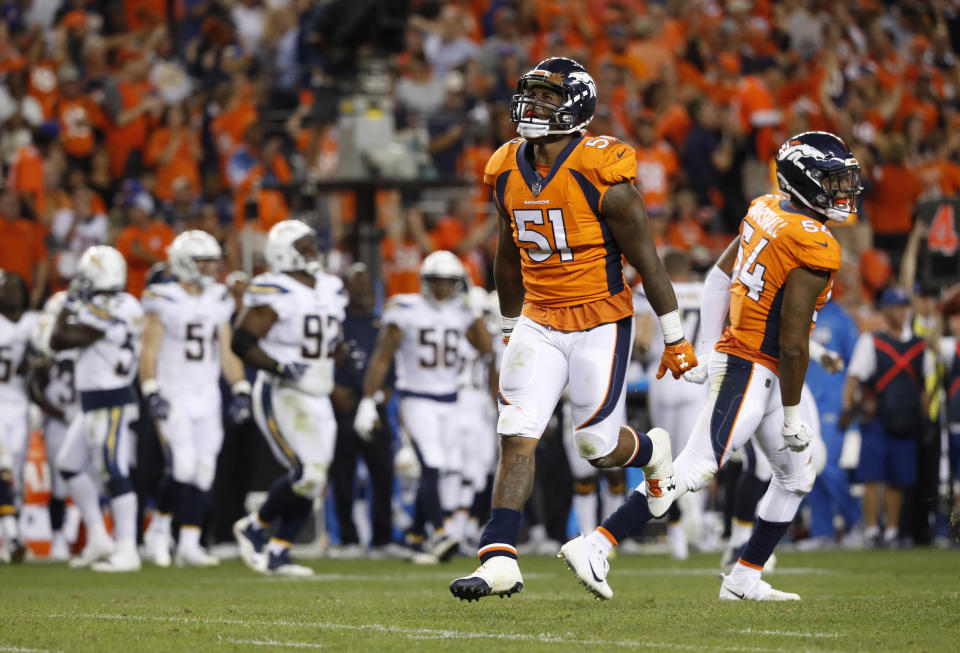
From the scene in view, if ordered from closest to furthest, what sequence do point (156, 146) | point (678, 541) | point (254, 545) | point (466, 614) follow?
point (466, 614), point (254, 545), point (678, 541), point (156, 146)

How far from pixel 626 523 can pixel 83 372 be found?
16.8 ft

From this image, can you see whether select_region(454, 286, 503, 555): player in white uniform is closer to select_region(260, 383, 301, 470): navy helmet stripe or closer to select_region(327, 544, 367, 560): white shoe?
select_region(327, 544, 367, 560): white shoe

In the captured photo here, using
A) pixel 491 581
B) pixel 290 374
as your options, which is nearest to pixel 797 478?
pixel 491 581

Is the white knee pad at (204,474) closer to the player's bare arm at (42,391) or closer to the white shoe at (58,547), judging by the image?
the player's bare arm at (42,391)

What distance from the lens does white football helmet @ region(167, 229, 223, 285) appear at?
11477mm

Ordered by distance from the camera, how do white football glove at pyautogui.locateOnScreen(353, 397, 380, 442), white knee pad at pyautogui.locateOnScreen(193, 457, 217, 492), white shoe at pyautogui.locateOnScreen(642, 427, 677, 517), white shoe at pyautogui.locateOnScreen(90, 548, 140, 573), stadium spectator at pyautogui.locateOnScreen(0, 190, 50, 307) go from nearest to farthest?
white shoe at pyautogui.locateOnScreen(642, 427, 677, 517) → white shoe at pyautogui.locateOnScreen(90, 548, 140, 573) → white football glove at pyautogui.locateOnScreen(353, 397, 380, 442) → white knee pad at pyautogui.locateOnScreen(193, 457, 217, 492) → stadium spectator at pyautogui.locateOnScreen(0, 190, 50, 307)

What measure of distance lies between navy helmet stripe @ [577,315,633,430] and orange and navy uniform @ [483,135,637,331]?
0.24ft

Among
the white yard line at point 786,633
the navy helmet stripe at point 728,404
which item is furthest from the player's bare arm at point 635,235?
the white yard line at point 786,633

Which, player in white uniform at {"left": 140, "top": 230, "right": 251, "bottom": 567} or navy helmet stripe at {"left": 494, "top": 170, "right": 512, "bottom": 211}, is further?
player in white uniform at {"left": 140, "top": 230, "right": 251, "bottom": 567}

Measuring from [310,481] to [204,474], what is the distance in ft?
6.70

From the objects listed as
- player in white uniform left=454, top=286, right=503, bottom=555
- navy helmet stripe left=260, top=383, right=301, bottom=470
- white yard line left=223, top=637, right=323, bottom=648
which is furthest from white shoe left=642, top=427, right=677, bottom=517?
player in white uniform left=454, top=286, right=503, bottom=555

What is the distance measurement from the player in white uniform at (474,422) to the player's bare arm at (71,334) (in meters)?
2.91

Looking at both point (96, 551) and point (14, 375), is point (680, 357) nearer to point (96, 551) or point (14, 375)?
point (96, 551)

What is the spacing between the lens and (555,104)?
6391 mm
